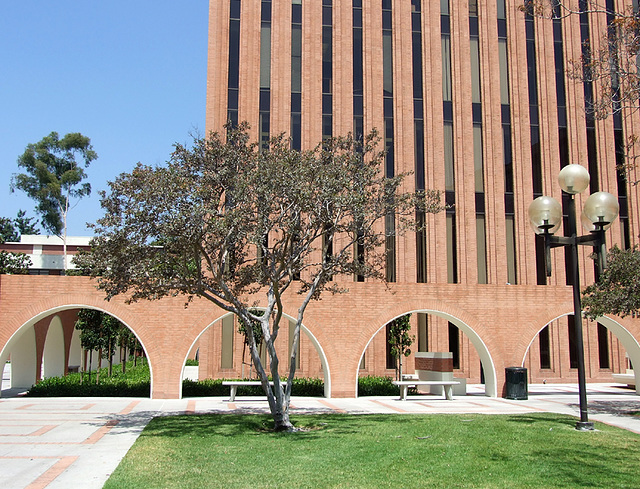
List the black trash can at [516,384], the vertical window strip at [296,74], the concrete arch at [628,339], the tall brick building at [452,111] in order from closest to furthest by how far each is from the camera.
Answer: the black trash can at [516,384]
the concrete arch at [628,339]
the tall brick building at [452,111]
the vertical window strip at [296,74]

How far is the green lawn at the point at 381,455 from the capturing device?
9.11 meters

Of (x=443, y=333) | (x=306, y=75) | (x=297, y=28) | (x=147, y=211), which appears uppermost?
(x=297, y=28)

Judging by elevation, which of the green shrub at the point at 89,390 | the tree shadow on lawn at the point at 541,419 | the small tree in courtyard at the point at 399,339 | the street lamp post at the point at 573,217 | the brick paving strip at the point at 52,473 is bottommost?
the tree shadow on lawn at the point at 541,419

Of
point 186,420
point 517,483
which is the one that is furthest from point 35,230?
point 517,483

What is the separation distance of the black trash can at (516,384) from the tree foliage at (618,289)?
3869 mm

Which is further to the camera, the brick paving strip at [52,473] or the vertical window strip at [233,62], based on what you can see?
the vertical window strip at [233,62]

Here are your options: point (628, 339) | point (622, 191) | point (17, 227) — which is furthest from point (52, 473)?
point (17, 227)

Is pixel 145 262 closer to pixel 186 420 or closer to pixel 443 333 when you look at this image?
pixel 186 420

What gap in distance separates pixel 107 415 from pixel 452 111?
24140mm

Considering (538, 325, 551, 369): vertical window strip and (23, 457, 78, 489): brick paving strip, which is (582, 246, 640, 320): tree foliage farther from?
(23, 457, 78, 489): brick paving strip

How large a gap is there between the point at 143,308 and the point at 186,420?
6.71 m

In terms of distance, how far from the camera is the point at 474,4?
3491 centimetres

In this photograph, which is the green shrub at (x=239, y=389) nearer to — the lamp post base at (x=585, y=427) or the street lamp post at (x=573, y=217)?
the lamp post base at (x=585, y=427)

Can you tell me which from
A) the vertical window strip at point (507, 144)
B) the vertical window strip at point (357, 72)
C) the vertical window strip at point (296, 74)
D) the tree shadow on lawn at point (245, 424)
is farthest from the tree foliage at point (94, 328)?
the vertical window strip at point (507, 144)
